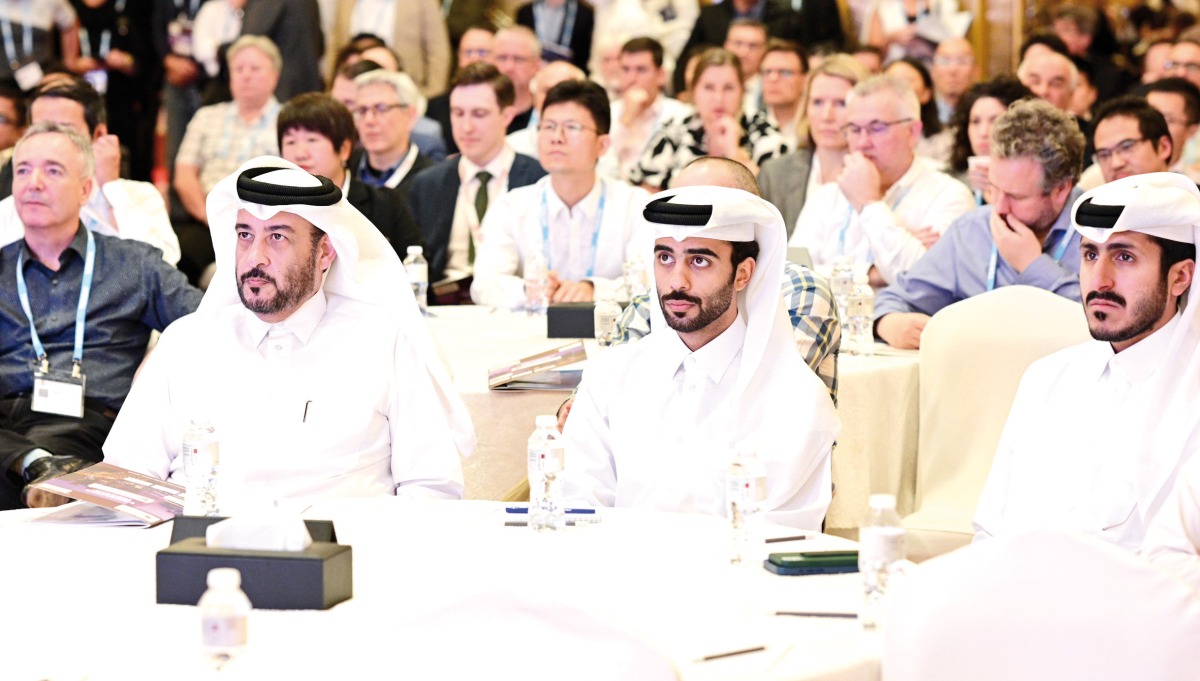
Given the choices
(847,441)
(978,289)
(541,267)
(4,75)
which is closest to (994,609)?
(847,441)

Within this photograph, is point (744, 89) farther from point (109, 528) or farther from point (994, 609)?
point (994, 609)

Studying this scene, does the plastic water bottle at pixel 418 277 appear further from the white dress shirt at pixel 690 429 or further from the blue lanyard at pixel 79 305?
the white dress shirt at pixel 690 429

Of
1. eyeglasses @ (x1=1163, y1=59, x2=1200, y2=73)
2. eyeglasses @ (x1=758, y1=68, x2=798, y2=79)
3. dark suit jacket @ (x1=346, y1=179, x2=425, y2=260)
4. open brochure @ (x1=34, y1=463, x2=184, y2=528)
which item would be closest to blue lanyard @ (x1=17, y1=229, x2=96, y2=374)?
dark suit jacket @ (x1=346, y1=179, x2=425, y2=260)

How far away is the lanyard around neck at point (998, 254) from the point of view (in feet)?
17.9

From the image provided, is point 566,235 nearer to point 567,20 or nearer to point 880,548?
point 567,20

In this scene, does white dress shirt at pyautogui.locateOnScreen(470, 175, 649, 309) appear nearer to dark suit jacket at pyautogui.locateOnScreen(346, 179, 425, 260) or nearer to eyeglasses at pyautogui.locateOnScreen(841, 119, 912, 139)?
dark suit jacket at pyautogui.locateOnScreen(346, 179, 425, 260)

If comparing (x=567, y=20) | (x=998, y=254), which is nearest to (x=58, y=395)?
(x=998, y=254)

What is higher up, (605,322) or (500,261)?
(500,261)

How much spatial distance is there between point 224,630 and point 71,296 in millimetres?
3520

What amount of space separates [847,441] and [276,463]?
1822 mm

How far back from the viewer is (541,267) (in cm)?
648

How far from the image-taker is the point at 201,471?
3232mm

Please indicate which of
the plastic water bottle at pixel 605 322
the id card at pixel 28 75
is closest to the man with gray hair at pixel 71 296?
the plastic water bottle at pixel 605 322

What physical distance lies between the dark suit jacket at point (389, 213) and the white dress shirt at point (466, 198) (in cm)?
53
